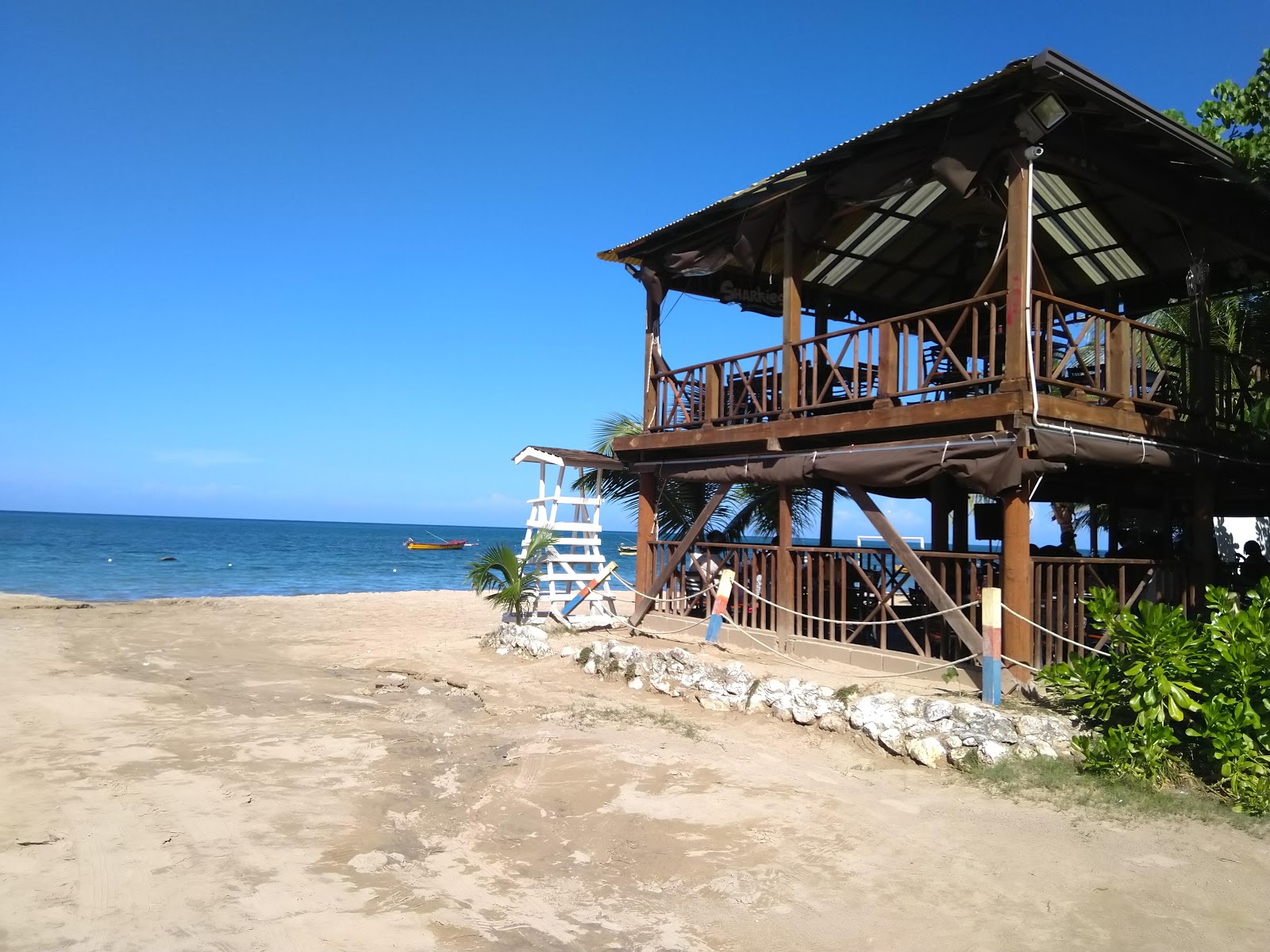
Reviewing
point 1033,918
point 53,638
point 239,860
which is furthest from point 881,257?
point 53,638

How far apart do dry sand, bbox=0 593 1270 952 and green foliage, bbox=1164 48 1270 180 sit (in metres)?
9.76

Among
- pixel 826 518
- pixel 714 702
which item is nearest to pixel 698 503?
pixel 826 518

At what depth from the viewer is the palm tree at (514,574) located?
14.2 m

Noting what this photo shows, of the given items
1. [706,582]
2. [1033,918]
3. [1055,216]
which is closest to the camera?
[1033,918]

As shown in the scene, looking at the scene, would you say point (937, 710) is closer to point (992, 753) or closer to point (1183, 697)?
point (992, 753)

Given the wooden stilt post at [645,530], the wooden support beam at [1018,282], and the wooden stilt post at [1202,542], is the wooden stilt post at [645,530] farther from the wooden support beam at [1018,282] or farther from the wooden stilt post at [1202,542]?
the wooden stilt post at [1202,542]

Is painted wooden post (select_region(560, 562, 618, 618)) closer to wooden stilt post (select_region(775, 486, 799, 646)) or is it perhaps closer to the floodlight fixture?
wooden stilt post (select_region(775, 486, 799, 646))

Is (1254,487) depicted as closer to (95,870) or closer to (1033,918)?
(1033,918)

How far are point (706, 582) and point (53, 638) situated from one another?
1262 cm

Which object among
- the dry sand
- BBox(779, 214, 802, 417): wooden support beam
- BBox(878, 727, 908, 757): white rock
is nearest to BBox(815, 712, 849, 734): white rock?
the dry sand

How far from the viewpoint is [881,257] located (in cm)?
1355

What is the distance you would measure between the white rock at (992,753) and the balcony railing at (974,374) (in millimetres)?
3366

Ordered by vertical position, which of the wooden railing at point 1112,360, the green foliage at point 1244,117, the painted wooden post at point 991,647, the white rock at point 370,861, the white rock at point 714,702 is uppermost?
the green foliage at point 1244,117

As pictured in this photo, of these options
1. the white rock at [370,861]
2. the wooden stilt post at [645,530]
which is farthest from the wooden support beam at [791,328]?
the white rock at [370,861]
